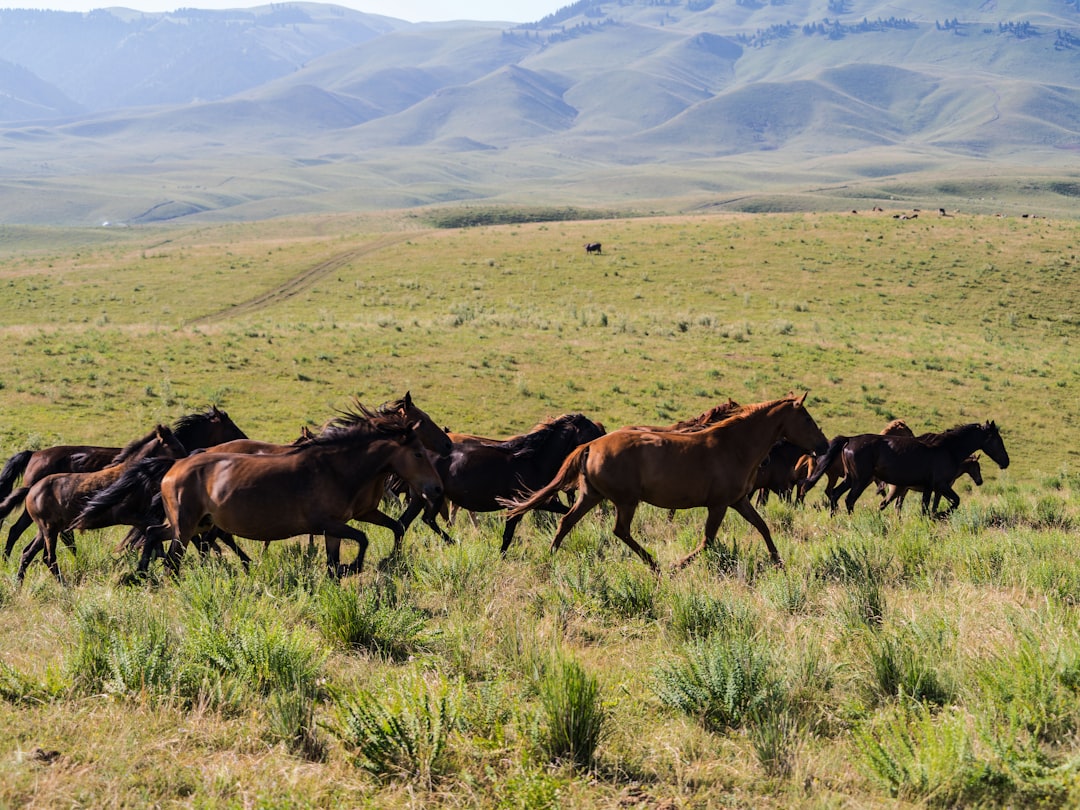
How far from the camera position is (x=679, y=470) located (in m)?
10.4

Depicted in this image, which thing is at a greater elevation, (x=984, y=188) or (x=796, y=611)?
(x=984, y=188)

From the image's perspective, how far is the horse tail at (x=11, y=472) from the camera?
12117 millimetres

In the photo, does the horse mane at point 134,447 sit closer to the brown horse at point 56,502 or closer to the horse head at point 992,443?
the brown horse at point 56,502

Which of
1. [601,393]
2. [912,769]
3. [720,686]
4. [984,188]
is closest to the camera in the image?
[912,769]

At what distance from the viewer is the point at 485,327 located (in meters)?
39.2

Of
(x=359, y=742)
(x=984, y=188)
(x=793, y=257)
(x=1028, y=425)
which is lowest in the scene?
(x=1028, y=425)

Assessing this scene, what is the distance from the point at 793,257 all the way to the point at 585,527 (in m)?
46.9

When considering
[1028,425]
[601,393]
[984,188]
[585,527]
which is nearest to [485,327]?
[601,393]

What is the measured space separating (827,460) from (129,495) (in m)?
11.5

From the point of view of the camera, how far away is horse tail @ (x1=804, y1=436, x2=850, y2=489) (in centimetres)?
1593

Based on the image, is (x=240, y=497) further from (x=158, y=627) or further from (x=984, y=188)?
(x=984, y=188)

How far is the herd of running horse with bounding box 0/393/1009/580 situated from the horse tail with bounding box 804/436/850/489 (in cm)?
493

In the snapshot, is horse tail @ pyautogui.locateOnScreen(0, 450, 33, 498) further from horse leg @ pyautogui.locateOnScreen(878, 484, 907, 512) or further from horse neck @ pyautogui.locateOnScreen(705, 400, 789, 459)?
horse leg @ pyautogui.locateOnScreen(878, 484, 907, 512)

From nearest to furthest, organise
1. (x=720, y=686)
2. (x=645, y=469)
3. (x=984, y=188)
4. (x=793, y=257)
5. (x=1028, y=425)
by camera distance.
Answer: (x=720, y=686)
(x=645, y=469)
(x=1028, y=425)
(x=793, y=257)
(x=984, y=188)
